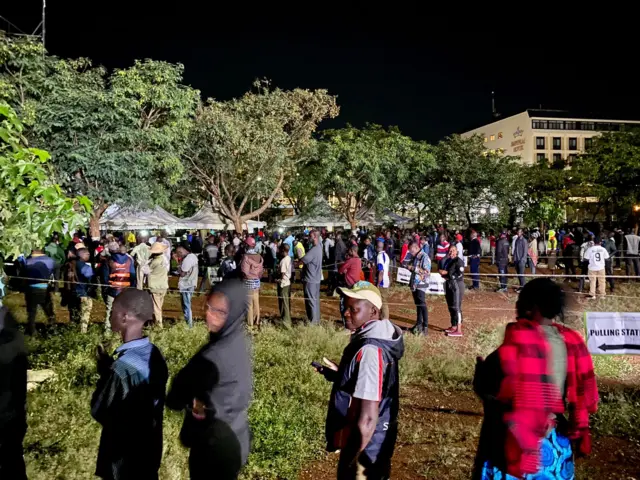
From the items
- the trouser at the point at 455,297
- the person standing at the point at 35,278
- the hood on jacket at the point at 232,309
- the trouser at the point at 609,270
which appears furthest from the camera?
the trouser at the point at 609,270

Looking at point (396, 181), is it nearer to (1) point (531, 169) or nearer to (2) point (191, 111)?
(1) point (531, 169)

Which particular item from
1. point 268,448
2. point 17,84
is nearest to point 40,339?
point 268,448

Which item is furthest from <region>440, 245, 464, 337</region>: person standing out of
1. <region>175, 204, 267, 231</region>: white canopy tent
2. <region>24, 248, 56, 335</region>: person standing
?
<region>175, 204, 267, 231</region>: white canopy tent

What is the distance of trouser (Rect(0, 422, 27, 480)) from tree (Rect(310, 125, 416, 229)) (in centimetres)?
2642

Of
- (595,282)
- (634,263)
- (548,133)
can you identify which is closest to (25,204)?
(595,282)

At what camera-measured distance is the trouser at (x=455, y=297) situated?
33.3 ft

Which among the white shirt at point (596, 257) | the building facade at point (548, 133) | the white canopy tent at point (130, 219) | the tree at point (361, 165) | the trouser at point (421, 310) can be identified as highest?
the building facade at point (548, 133)

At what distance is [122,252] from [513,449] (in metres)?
8.05

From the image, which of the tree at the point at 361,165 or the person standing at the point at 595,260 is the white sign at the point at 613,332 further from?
the tree at the point at 361,165

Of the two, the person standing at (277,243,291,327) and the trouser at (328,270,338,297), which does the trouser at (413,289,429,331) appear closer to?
the person standing at (277,243,291,327)

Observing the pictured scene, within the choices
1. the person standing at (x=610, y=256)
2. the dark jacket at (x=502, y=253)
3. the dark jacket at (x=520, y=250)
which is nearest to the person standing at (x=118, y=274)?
the dark jacket at (x=520, y=250)

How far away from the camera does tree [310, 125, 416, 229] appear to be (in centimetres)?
2969

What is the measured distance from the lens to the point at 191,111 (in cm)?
2139

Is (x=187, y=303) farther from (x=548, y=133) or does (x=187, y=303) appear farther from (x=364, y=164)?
(x=548, y=133)
